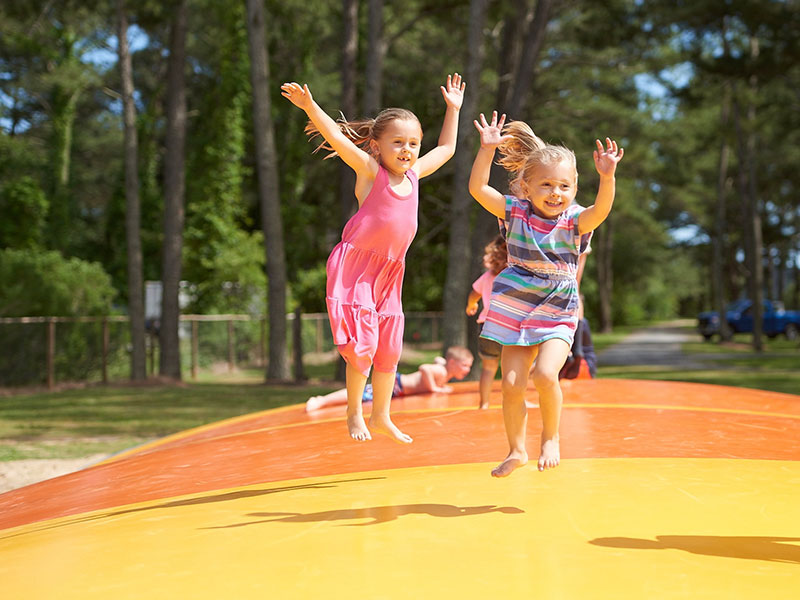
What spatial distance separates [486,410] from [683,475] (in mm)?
2214

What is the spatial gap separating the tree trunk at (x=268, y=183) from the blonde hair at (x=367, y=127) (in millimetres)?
11402

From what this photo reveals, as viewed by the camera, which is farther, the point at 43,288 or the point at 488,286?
the point at 43,288

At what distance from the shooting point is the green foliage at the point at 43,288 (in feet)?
53.6

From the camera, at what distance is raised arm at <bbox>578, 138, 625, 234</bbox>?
325 centimetres

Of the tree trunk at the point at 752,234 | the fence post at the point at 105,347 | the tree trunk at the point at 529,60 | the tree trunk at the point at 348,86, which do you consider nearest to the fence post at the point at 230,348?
the fence post at the point at 105,347

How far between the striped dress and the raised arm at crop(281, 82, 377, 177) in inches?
27.0

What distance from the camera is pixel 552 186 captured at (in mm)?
3385

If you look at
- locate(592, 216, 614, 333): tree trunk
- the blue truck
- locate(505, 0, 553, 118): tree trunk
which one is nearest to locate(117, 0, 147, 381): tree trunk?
locate(505, 0, 553, 118): tree trunk

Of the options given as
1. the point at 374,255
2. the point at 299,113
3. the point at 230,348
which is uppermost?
the point at 299,113

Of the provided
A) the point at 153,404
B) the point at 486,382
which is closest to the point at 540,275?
the point at 486,382

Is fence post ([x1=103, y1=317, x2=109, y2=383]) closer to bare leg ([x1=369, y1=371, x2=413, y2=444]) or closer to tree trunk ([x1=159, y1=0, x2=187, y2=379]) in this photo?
tree trunk ([x1=159, y1=0, x2=187, y2=379])

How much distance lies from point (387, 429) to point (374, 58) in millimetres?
11154

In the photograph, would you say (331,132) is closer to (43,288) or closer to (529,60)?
(529,60)

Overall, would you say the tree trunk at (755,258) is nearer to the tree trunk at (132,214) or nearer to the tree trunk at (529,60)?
the tree trunk at (529,60)
